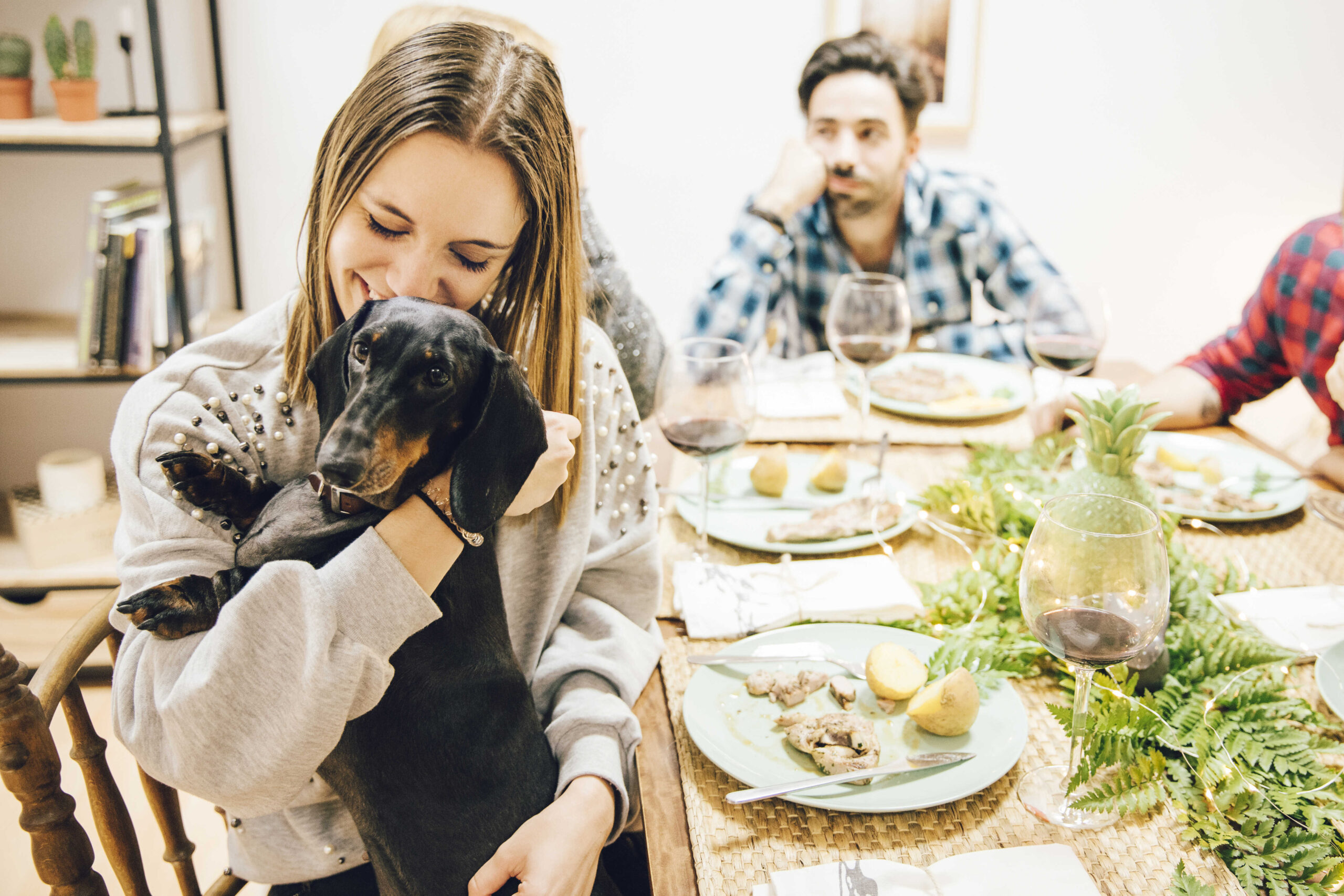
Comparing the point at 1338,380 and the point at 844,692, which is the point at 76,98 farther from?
the point at 1338,380

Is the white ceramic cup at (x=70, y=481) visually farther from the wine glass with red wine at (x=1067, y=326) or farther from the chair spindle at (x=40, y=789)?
the wine glass with red wine at (x=1067, y=326)

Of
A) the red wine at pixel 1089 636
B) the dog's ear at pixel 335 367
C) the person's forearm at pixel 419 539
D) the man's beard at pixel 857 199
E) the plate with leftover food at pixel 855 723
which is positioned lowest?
the plate with leftover food at pixel 855 723

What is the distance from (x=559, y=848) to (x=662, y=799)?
10 centimetres

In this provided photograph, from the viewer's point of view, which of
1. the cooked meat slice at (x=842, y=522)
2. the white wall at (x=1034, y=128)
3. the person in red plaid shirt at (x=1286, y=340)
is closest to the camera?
the cooked meat slice at (x=842, y=522)

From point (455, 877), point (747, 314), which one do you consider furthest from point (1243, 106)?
point (455, 877)

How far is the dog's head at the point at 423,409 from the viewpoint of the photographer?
0.63 m

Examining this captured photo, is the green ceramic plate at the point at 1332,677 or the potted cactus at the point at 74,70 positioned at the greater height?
the potted cactus at the point at 74,70

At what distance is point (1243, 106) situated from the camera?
314 cm

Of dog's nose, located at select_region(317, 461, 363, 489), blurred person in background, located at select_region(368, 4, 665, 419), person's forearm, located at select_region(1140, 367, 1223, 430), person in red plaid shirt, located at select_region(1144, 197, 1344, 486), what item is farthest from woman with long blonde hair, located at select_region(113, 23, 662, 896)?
person in red plaid shirt, located at select_region(1144, 197, 1344, 486)

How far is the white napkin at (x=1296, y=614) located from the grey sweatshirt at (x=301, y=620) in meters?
0.67

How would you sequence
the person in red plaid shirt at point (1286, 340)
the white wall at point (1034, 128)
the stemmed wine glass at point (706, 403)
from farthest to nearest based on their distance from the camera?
the white wall at point (1034, 128)
the person in red plaid shirt at point (1286, 340)
the stemmed wine glass at point (706, 403)

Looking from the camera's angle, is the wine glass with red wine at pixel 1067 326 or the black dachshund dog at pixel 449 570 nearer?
the black dachshund dog at pixel 449 570

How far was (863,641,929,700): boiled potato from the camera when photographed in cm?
89

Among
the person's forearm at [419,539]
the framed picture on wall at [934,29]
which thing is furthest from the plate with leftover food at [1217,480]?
the framed picture on wall at [934,29]
